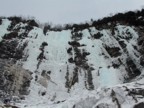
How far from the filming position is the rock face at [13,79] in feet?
115

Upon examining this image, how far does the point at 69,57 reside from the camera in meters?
45.2

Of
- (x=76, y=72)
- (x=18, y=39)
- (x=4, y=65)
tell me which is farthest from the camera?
(x=18, y=39)

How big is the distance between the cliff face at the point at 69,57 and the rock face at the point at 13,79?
121 millimetres

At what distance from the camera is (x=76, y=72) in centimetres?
4138

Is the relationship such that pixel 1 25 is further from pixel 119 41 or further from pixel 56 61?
pixel 119 41

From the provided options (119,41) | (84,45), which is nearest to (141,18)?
(119,41)

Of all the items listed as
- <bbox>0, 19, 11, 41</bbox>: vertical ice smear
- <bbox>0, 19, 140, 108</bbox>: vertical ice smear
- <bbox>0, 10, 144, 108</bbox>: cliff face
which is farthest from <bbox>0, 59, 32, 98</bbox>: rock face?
<bbox>0, 19, 11, 41</bbox>: vertical ice smear

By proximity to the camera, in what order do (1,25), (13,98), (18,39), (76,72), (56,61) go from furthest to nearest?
1. (1,25)
2. (18,39)
3. (56,61)
4. (76,72)
5. (13,98)

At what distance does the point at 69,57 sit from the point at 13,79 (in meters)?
10.8

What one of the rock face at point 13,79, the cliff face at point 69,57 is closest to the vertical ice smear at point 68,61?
the cliff face at point 69,57

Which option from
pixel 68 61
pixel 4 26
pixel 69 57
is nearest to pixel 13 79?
pixel 68 61

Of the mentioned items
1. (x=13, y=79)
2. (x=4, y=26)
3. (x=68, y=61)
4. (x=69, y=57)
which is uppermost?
(x=4, y=26)

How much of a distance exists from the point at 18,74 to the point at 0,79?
235 centimetres

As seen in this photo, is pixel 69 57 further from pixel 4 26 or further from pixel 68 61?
pixel 4 26
